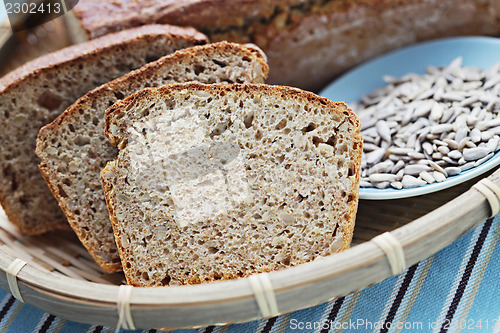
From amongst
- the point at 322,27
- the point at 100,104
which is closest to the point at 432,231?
the point at 100,104

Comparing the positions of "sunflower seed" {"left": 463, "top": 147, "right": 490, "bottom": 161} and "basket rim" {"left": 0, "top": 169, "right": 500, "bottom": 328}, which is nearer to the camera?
"basket rim" {"left": 0, "top": 169, "right": 500, "bottom": 328}

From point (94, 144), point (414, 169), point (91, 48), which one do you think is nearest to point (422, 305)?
point (414, 169)

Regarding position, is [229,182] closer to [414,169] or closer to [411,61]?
[414,169]

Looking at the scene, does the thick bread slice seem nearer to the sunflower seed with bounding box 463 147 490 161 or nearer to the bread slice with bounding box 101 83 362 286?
the bread slice with bounding box 101 83 362 286

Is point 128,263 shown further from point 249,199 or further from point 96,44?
point 96,44

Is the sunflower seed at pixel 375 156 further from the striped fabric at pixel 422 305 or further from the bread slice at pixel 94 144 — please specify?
the bread slice at pixel 94 144

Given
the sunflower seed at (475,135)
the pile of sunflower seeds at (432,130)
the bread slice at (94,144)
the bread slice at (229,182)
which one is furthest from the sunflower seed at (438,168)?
the bread slice at (94,144)

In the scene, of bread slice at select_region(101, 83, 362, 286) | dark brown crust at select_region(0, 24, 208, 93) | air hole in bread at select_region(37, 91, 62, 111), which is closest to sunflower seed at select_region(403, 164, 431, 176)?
bread slice at select_region(101, 83, 362, 286)
